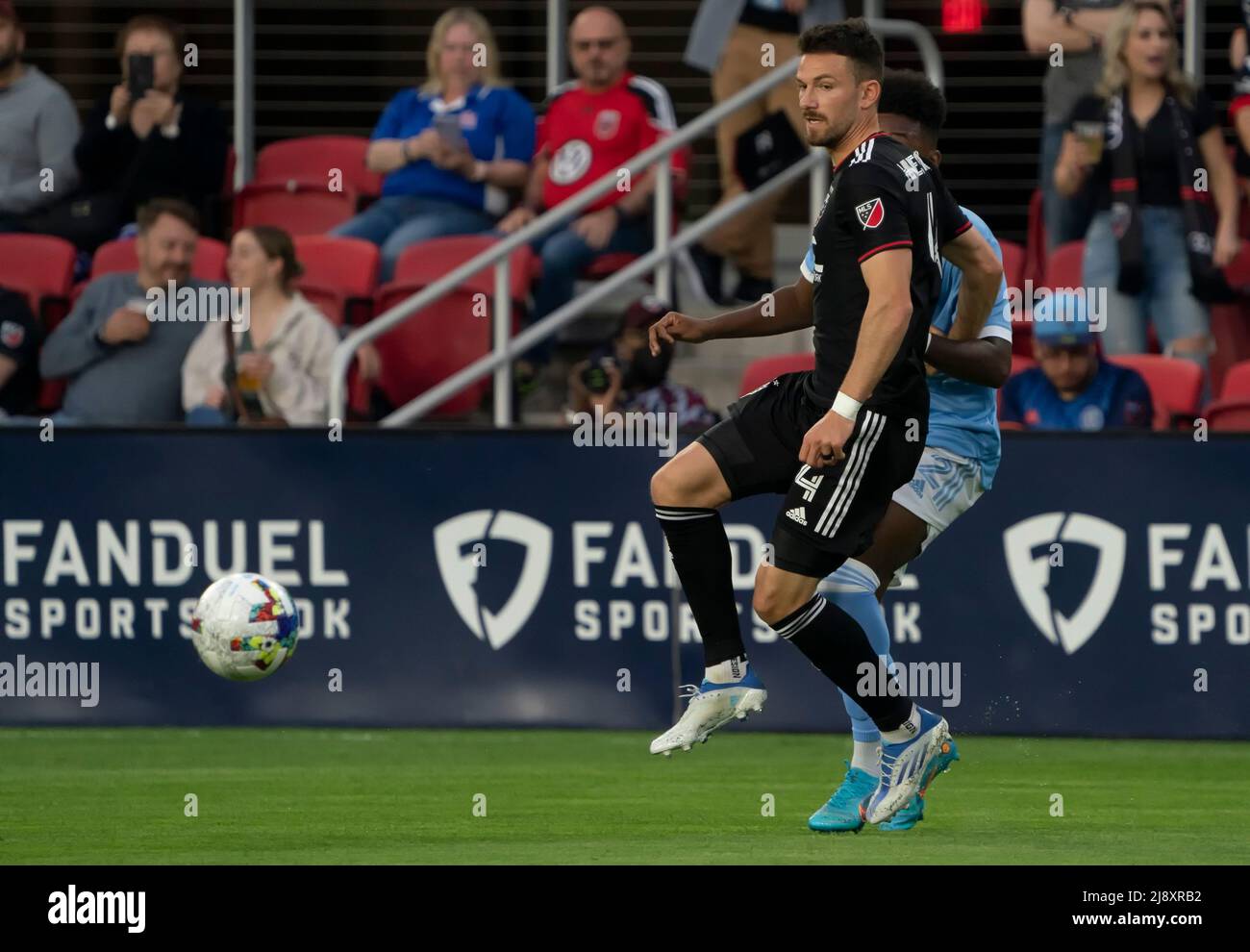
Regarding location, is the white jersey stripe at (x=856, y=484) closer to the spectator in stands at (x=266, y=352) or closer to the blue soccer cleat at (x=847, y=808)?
the blue soccer cleat at (x=847, y=808)

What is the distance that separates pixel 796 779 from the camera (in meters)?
9.20

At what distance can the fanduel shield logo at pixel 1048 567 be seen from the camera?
10750 mm

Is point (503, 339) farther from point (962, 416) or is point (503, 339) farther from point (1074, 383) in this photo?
point (962, 416)

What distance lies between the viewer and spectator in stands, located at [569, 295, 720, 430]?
38.3 ft

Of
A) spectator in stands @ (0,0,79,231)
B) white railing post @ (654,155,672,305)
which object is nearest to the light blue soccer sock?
white railing post @ (654,155,672,305)

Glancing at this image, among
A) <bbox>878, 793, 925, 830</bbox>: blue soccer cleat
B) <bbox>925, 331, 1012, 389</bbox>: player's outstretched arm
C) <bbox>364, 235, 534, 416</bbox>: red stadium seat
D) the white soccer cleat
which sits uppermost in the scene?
<bbox>364, 235, 534, 416</bbox>: red stadium seat

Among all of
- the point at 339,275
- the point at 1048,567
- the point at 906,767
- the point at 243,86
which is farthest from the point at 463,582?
the point at 243,86

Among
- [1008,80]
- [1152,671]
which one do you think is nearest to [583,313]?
[1008,80]

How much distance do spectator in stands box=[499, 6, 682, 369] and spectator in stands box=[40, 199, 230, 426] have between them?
69.6 inches

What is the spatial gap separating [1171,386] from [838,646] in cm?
498

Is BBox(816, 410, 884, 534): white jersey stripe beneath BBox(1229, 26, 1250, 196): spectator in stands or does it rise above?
beneath

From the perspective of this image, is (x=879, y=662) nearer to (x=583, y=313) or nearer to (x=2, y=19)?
(x=583, y=313)

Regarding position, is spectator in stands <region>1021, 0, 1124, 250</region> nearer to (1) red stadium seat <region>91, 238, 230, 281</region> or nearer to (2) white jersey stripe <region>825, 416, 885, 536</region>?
(1) red stadium seat <region>91, 238, 230, 281</region>

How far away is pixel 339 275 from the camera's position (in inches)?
522
